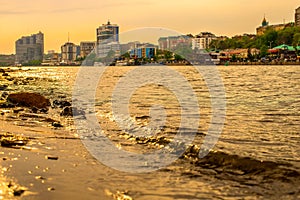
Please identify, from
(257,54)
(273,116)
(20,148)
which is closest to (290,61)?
(257,54)

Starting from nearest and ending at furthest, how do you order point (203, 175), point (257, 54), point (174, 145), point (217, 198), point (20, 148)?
1. point (217, 198)
2. point (203, 175)
3. point (20, 148)
4. point (174, 145)
5. point (257, 54)

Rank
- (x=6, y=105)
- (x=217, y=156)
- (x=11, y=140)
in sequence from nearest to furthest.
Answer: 1. (x=217, y=156)
2. (x=11, y=140)
3. (x=6, y=105)

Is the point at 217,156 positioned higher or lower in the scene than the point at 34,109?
lower

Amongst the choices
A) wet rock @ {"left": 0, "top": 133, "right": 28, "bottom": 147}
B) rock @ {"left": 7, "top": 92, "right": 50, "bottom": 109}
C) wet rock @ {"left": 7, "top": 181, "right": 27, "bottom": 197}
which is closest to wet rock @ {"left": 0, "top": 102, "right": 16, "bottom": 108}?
rock @ {"left": 7, "top": 92, "right": 50, "bottom": 109}

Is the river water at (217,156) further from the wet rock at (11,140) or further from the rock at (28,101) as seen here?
the rock at (28,101)

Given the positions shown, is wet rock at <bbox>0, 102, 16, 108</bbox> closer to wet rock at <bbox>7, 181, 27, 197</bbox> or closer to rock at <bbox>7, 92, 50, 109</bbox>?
rock at <bbox>7, 92, 50, 109</bbox>

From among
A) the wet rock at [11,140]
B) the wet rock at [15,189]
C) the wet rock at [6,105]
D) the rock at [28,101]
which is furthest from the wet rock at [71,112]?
the wet rock at [15,189]

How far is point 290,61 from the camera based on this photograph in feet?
525

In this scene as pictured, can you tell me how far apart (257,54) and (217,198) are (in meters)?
198

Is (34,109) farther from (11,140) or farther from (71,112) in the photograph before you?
(11,140)

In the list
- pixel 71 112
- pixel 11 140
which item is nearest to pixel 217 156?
pixel 11 140

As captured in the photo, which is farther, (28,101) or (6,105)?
(28,101)

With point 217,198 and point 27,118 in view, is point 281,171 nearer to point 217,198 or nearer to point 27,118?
point 217,198

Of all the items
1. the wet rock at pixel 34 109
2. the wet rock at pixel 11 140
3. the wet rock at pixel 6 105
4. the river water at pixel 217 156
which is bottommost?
the river water at pixel 217 156
